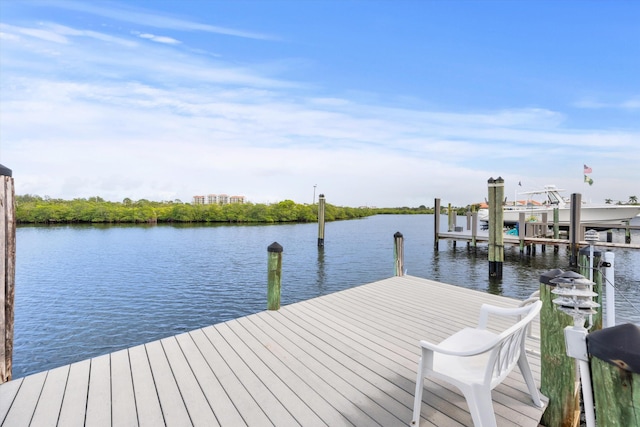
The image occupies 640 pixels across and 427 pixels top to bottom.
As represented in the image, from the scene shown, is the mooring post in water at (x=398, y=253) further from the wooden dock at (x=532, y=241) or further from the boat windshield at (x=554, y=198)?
the boat windshield at (x=554, y=198)

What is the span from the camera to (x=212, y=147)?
1641cm

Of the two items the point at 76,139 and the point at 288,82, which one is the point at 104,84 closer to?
the point at 76,139

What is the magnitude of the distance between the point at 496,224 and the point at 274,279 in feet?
28.4

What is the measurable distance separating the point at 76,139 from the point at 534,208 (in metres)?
30.6

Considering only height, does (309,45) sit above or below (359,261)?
above

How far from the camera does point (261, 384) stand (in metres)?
2.71

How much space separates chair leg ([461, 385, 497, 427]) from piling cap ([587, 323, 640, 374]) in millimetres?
1334

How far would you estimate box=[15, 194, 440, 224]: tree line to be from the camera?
45969 millimetres

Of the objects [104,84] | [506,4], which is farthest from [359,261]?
[104,84]

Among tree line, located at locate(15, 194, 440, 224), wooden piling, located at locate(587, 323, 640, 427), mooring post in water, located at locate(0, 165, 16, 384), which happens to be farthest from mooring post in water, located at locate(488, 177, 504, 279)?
tree line, located at locate(15, 194, 440, 224)

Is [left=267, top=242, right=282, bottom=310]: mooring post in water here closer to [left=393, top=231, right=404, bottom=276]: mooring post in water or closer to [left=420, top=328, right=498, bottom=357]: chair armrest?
[left=420, top=328, right=498, bottom=357]: chair armrest

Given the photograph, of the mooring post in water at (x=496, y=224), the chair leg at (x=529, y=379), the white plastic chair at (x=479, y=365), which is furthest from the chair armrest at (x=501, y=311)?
the mooring post in water at (x=496, y=224)

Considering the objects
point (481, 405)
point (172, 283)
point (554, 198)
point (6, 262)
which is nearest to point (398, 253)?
point (481, 405)

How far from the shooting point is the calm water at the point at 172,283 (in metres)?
6.74
